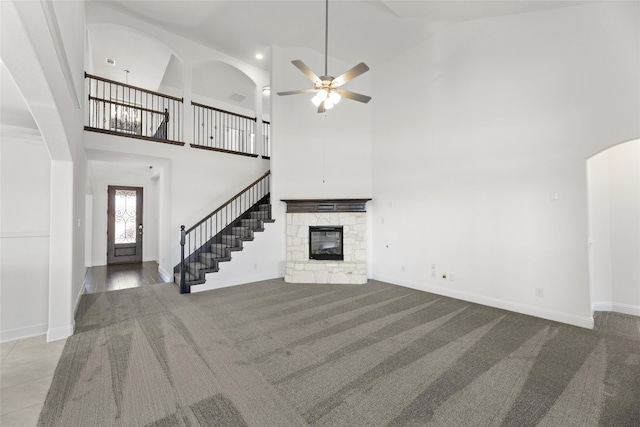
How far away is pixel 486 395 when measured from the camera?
2.18 metres

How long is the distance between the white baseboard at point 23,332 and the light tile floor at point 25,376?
0.28 ft

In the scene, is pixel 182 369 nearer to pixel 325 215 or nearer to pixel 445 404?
pixel 445 404

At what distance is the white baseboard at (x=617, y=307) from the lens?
3982 mm

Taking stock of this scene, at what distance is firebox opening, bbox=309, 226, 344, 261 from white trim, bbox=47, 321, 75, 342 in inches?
161

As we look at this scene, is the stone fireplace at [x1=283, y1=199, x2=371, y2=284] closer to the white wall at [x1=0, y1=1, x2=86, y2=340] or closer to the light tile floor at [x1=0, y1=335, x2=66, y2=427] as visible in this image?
the white wall at [x1=0, y1=1, x2=86, y2=340]

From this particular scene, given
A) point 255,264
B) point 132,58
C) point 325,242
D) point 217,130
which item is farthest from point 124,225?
point 325,242

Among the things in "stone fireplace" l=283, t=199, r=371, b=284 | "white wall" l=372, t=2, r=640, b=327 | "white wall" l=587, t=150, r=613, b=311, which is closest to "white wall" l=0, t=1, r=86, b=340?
"stone fireplace" l=283, t=199, r=371, b=284

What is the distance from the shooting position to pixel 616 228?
4.11 metres

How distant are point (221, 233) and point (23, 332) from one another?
3670mm

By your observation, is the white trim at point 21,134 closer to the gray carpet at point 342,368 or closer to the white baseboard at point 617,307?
the gray carpet at point 342,368

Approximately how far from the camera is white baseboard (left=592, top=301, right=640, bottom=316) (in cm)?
398

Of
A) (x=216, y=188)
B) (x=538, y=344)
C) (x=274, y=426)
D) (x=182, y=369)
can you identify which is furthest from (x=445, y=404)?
(x=216, y=188)

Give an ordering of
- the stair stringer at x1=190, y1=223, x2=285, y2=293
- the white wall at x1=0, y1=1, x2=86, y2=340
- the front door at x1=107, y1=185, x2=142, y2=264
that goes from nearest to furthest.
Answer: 1. the white wall at x1=0, y1=1, x2=86, y2=340
2. the stair stringer at x1=190, y1=223, x2=285, y2=293
3. the front door at x1=107, y1=185, x2=142, y2=264

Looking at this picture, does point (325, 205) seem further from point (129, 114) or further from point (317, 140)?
point (129, 114)
